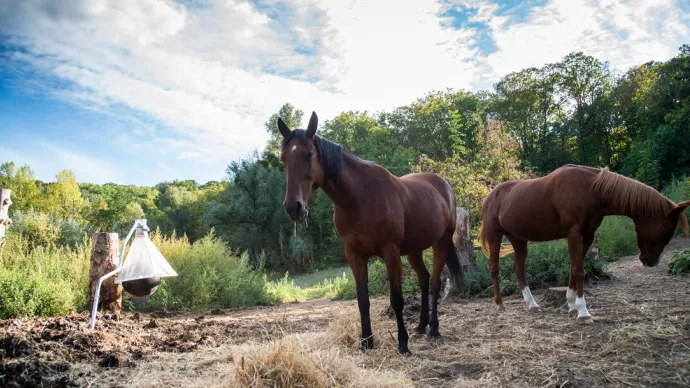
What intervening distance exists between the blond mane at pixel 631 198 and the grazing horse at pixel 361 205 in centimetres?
210

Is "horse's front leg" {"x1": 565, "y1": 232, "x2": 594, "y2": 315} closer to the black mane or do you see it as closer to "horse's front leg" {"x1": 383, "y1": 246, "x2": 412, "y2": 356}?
"horse's front leg" {"x1": 383, "y1": 246, "x2": 412, "y2": 356}

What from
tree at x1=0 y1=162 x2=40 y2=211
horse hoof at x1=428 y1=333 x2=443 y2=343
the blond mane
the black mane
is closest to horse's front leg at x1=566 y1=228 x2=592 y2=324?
the blond mane

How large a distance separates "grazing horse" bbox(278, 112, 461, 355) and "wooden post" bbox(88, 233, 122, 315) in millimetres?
4165

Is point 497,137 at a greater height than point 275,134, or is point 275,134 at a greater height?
point 275,134

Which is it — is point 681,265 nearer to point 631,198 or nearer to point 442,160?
point 631,198

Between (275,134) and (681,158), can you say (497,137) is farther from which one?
(275,134)

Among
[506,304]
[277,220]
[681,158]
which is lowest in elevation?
[506,304]

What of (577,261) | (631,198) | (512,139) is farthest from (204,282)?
(512,139)

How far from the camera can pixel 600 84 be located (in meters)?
26.7

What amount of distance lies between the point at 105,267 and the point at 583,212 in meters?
6.48

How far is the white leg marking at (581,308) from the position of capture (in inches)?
163

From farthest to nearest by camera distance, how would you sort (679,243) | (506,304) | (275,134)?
(275,134), (679,243), (506,304)

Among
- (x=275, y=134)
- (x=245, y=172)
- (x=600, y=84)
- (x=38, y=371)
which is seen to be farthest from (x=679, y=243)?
(x=275, y=134)

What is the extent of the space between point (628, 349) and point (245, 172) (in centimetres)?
2615
